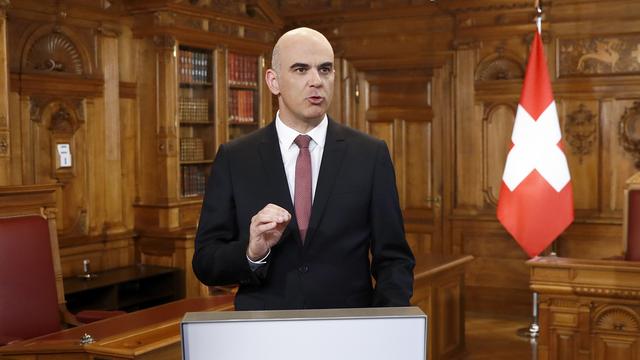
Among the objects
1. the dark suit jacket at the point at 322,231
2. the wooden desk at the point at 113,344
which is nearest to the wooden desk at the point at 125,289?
the wooden desk at the point at 113,344

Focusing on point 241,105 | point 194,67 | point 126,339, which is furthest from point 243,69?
point 126,339

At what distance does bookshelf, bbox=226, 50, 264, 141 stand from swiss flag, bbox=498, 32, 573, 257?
2.52 metres

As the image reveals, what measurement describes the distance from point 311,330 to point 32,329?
328cm

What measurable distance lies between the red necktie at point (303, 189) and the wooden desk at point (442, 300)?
319cm

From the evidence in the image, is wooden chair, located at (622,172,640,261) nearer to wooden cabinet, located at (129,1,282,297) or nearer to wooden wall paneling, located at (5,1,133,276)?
wooden cabinet, located at (129,1,282,297)

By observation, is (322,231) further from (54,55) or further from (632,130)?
(632,130)

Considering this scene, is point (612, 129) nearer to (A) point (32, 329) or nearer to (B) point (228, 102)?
(B) point (228, 102)

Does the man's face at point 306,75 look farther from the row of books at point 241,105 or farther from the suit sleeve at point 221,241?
the row of books at point 241,105

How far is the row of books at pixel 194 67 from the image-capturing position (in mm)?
6664

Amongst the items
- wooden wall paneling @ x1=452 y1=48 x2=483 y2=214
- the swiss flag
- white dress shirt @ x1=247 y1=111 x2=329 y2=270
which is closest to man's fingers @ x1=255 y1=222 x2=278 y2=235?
white dress shirt @ x1=247 y1=111 x2=329 y2=270

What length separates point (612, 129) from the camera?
22.0 feet

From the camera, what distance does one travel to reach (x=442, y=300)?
5.46 metres

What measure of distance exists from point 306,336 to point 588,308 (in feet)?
10.4

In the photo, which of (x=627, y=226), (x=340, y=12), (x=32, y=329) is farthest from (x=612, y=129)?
(x=32, y=329)
